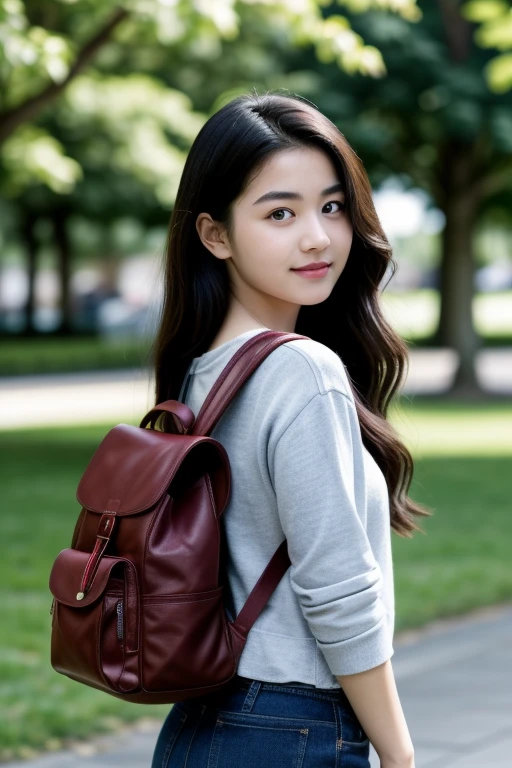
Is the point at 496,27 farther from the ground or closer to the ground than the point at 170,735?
farther from the ground

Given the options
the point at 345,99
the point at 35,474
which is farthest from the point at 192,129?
the point at 35,474

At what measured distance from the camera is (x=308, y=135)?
1.93 metres

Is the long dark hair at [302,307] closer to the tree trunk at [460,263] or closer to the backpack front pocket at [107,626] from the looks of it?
the backpack front pocket at [107,626]

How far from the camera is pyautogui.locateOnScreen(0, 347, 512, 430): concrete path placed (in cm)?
1939

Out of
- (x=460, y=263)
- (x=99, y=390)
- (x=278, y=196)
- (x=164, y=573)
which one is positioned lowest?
(x=99, y=390)

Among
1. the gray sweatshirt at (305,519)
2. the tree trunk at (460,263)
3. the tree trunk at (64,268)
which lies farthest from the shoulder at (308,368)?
the tree trunk at (64,268)

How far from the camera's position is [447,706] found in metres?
4.88

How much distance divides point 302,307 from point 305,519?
57cm

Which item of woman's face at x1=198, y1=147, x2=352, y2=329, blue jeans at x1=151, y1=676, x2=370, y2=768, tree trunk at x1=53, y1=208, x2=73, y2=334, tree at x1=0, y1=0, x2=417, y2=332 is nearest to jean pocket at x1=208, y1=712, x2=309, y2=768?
blue jeans at x1=151, y1=676, x2=370, y2=768

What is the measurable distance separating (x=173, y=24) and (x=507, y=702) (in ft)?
23.2

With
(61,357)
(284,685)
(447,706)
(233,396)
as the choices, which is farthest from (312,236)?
(61,357)

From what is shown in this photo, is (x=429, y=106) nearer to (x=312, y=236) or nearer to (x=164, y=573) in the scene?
(x=312, y=236)

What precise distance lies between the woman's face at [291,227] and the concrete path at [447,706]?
2494 millimetres

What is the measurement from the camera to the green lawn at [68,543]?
4797mm
